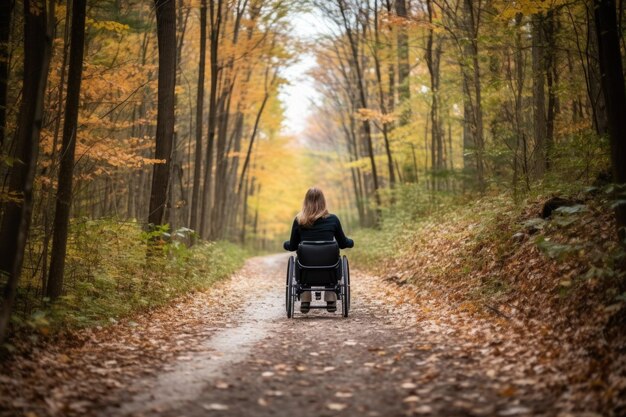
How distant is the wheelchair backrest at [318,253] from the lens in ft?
23.0

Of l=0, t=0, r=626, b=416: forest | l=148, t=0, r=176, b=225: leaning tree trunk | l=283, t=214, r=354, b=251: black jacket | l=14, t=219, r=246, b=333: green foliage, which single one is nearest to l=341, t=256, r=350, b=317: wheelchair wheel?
l=283, t=214, r=354, b=251: black jacket

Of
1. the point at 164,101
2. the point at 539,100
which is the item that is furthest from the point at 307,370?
the point at 539,100

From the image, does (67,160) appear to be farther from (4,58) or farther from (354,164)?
(354,164)

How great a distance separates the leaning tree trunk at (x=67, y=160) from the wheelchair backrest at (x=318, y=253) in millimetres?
3118

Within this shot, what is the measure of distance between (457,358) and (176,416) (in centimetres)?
251

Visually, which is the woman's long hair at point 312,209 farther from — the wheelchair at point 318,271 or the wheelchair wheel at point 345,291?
the wheelchair wheel at point 345,291

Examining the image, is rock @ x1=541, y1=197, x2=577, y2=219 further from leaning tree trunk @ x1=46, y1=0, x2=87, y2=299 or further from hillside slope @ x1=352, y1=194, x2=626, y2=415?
leaning tree trunk @ x1=46, y1=0, x2=87, y2=299

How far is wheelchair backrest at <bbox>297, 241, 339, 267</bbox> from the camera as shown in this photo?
23.0 ft

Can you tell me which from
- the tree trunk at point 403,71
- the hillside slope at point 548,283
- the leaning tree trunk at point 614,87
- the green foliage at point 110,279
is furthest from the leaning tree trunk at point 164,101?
the tree trunk at point 403,71

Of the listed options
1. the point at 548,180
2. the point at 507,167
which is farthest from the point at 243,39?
the point at 548,180

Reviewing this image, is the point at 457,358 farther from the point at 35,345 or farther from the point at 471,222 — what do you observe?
the point at 471,222

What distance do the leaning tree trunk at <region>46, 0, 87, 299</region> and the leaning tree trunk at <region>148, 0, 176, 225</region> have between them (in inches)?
134

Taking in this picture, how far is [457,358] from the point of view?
4.39m

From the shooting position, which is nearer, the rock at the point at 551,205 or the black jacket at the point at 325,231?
the rock at the point at 551,205
